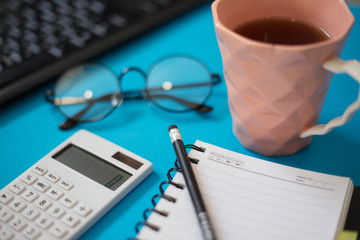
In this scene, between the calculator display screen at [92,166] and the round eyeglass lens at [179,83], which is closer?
the calculator display screen at [92,166]

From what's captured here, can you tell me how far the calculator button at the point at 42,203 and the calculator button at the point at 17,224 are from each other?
0.08 feet

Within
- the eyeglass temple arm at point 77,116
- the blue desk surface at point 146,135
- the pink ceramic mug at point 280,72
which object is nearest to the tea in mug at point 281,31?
the pink ceramic mug at point 280,72

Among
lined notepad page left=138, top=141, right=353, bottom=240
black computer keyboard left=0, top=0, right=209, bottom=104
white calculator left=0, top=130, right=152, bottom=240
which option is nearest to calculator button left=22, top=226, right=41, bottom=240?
white calculator left=0, top=130, right=152, bottom=240

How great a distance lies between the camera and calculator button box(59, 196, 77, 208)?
40 cm

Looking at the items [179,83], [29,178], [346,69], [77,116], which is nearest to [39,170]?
[29,178]

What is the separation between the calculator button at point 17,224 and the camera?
0.38 meters

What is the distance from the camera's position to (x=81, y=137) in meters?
0.49

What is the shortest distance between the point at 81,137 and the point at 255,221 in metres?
0.27

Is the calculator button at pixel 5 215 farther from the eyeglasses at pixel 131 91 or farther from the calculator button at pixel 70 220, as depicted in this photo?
the eyeglasses at pixel 131 91

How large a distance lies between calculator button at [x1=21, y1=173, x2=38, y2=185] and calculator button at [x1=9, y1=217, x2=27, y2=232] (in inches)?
2.0

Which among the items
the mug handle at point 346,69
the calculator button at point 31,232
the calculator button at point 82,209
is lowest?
the calculator button at point 31,232

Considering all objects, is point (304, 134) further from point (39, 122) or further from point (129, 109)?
point (39, 122)

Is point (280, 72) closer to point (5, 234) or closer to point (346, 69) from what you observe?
point (346, 69)

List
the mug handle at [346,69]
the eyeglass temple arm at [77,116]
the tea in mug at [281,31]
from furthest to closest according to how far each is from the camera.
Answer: the eyeglass temple arm at [77,116] → the tea in mug at [281,31] → the mug handle at [346,69]
